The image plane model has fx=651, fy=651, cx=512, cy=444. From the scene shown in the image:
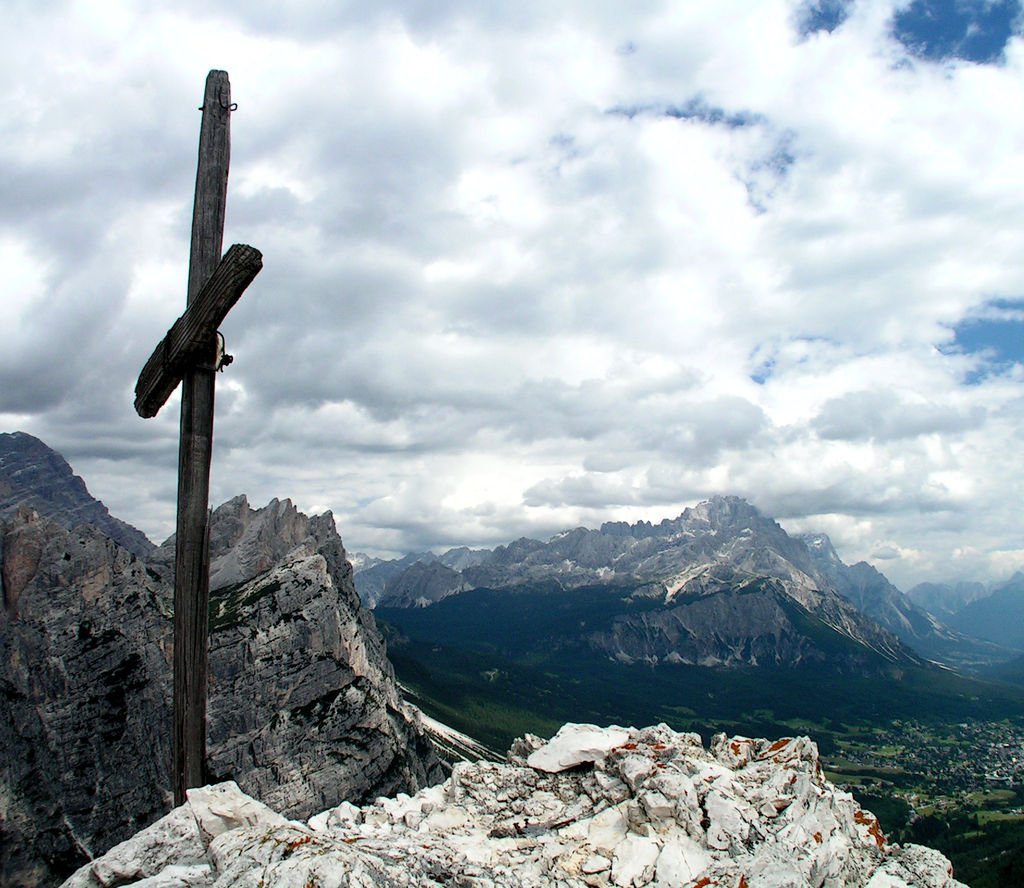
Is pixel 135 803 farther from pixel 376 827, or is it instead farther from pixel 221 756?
pixel 376 827

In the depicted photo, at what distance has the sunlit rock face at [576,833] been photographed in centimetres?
855

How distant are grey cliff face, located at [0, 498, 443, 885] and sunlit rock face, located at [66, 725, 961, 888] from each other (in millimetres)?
116534

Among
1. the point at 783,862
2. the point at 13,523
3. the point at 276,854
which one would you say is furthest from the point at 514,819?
the point at 13,523

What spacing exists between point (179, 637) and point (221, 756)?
12939cm

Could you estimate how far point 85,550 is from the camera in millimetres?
123938

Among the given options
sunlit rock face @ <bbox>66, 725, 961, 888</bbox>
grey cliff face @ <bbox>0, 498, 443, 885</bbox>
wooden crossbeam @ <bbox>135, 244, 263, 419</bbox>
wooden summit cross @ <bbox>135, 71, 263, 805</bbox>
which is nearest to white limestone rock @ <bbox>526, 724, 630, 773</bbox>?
sunlit rock face @ <bbox>66, 725, 961, 888</bbox>

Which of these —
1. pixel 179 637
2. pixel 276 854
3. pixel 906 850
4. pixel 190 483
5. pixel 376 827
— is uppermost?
pixel 190 483

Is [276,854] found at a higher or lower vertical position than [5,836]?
higher

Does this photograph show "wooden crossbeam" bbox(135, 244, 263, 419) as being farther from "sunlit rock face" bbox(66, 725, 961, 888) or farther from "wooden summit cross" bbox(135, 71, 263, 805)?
"sunlit rock face" bbox(66, 725, 961, 888)

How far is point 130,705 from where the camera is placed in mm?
114125

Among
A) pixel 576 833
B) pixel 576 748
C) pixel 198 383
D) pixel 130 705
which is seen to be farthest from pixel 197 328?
pixel 130 705

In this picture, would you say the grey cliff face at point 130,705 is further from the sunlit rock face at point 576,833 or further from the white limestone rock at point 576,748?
the sunlit rock face at point 576,833

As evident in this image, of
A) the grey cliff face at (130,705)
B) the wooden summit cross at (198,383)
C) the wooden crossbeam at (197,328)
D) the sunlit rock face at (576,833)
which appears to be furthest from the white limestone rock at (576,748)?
the grey cliff face at (130,705)

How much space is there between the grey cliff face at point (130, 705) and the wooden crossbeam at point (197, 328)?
125 m
